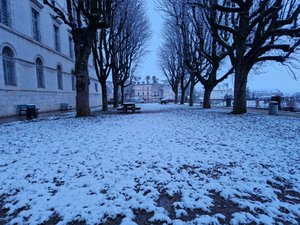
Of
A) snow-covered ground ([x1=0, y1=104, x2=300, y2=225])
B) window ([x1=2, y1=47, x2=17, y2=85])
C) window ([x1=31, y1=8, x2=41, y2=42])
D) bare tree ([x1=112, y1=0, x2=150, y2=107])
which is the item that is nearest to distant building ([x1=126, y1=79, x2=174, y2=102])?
bare tree ([x1=112, y1=0, x2=150, y2=107])

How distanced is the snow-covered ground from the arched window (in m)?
12.6

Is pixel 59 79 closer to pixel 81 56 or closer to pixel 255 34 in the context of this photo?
pixel 81 56

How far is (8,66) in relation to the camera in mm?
12227

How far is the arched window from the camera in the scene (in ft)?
50.4

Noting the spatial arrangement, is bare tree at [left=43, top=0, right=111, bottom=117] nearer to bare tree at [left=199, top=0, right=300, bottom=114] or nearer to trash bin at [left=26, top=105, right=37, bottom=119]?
trash bin at [left=26, top=105, right=37, bottom=119]

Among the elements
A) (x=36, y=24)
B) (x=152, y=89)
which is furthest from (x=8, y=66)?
(x=152, y=89)

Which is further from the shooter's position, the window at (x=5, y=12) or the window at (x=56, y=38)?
the window at (x=56, y=38)

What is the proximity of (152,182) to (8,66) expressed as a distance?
14236 millimetres

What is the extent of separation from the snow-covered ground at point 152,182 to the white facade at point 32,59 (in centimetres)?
975

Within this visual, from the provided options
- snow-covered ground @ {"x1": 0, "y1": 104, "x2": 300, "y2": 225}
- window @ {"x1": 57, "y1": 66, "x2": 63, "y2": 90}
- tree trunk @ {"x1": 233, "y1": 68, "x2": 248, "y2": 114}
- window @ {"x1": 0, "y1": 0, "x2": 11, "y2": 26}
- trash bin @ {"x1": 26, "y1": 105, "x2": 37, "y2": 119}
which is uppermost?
window @ {"x1": 0, "y1": 0, "x2": 11, "y2": 26}

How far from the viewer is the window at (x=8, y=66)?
A: 39.0 feet

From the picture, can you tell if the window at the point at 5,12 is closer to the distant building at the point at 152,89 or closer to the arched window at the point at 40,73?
the arched window at the point at 40,73

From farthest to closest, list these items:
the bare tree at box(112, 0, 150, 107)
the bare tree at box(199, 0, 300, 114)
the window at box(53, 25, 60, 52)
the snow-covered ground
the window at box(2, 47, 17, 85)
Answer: the window at box(53, 25, 60, 52) → the bare tree at box(112, 0, 150, 107) → the window at box(2, 47, 17, 85) → the bare tree at box(199, 0, 300, 114) → the snow-covered ground

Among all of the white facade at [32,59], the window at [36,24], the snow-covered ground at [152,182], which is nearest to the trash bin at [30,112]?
the white facade at [32,59]
